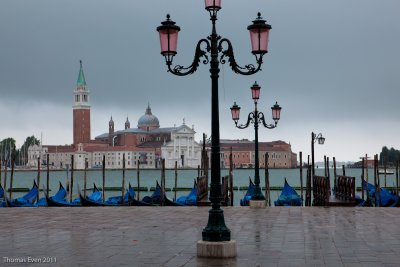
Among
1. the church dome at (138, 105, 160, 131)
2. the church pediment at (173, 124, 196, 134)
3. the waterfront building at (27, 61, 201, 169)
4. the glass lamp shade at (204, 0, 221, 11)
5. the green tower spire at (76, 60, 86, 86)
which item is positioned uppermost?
the green tower spire at (76, 60, 86, 86)

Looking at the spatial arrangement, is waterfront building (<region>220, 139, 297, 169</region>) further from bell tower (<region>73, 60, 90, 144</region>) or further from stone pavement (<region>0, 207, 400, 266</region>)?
stone pavement (<region>0, 207, 400, 266</region>)

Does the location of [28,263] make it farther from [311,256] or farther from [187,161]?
[187,161]

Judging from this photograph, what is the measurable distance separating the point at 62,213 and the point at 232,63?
24.7ft

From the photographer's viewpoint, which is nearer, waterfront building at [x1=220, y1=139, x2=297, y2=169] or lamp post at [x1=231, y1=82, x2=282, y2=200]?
lamp post at [x1=231, y1=82, x2=282, y2=200]

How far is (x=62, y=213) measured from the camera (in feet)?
44.3

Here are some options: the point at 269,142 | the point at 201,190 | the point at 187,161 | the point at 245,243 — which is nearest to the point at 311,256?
the point at 245,243

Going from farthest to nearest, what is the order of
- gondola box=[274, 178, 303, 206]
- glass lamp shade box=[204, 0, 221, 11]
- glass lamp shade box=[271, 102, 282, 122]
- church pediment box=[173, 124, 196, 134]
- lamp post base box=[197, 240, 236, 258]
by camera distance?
church pediment box=[173, 124, 196, 134] < gondola box=[274, 178, 303, 206] < glass lamp shade box=[271, 102, 282, 122] < glass lamp shade box=[204, 0, 221, 11] < lamp post base box=[197, 240, 236, 258]

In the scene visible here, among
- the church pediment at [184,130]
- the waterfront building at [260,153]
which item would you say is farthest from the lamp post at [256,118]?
the church pediment at [184,130]

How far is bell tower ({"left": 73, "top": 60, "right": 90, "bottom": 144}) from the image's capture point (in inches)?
4557

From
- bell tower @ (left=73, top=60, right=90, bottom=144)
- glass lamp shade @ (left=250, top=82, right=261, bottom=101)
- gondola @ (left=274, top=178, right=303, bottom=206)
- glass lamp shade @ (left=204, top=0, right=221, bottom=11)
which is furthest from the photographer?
bell tower @ (left=73, top=60, right=90, bottom=144)

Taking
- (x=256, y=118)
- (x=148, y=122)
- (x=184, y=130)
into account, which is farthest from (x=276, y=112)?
(x=148, y=122)

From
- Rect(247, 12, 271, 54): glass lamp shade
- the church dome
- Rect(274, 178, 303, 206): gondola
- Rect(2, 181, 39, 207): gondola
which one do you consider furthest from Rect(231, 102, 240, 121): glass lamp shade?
the church dome

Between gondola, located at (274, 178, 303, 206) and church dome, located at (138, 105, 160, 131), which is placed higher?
church dome, located at (138, 105, 160, 131)

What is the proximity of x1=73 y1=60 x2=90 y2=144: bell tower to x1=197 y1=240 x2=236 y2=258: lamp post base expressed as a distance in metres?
110
